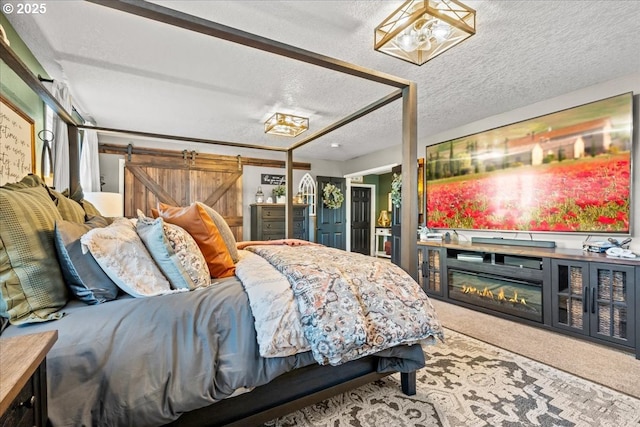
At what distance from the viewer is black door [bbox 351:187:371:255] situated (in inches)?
295

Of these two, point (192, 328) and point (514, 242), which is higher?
point (514, 242)

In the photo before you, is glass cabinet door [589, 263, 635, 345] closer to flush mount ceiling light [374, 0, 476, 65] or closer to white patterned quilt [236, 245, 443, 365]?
white patterned quilt [236, 245, 443, 365]

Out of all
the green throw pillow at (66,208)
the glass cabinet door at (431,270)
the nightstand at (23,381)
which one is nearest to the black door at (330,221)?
the glass cabinet door at (431,270)

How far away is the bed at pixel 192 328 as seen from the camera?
1.07m

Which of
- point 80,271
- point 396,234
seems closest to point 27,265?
point 80,271

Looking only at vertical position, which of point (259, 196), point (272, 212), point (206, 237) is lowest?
point (206, 237)

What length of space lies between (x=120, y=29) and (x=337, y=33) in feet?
4.95

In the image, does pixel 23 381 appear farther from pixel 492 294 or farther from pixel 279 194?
pixel 279 194

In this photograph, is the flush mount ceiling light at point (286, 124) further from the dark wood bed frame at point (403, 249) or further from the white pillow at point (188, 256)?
the white pillow at point (188, 256)

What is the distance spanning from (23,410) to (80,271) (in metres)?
0.63

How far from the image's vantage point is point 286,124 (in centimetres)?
365

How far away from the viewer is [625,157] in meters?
2.73

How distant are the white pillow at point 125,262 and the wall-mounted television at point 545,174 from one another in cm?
378

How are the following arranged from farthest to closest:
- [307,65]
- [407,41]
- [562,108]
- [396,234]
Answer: [396,234]
[562,108]
[307,65]
[407,41]
